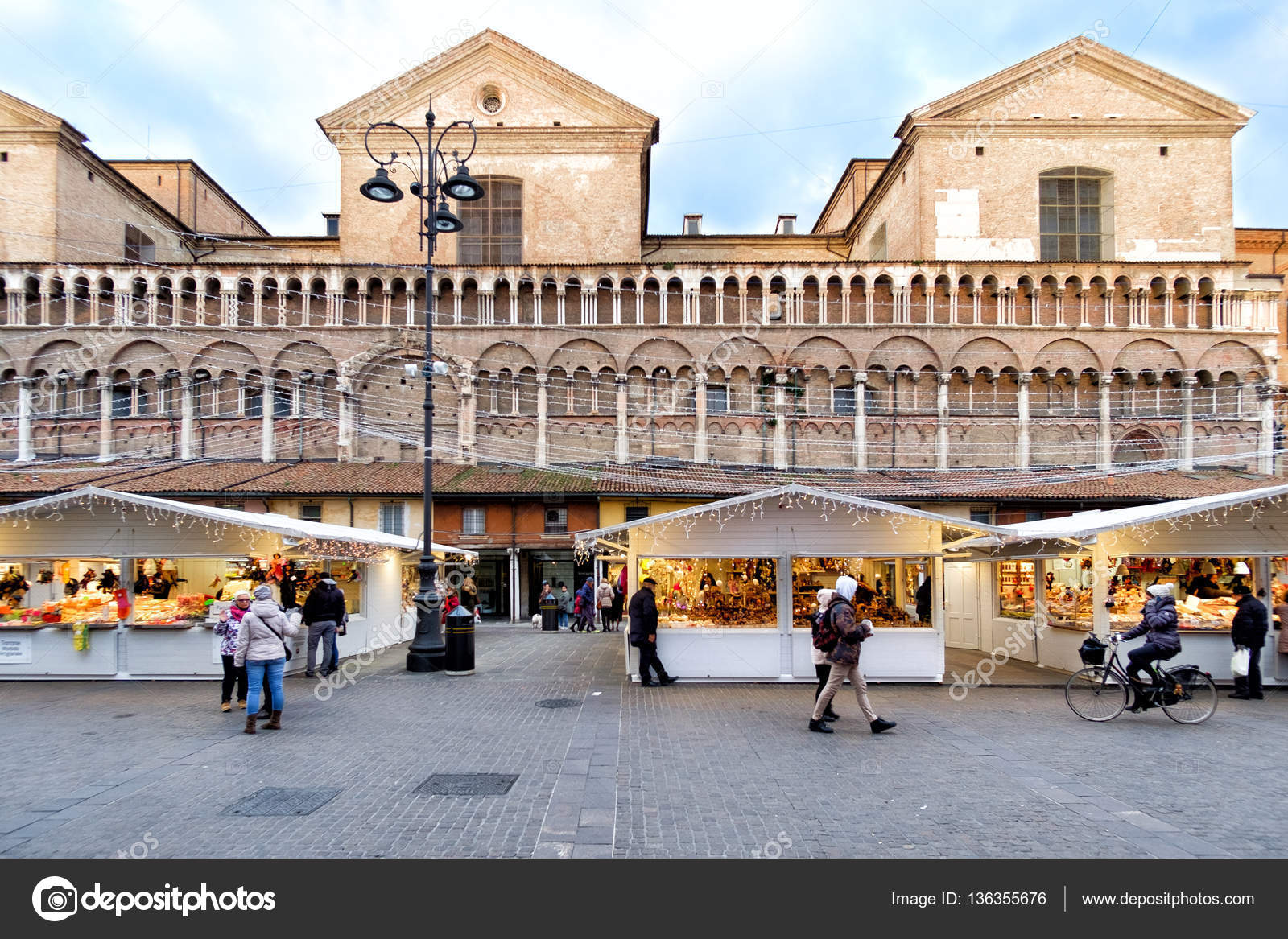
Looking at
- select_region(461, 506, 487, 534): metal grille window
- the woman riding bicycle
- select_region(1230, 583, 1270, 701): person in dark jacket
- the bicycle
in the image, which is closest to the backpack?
the bicycle

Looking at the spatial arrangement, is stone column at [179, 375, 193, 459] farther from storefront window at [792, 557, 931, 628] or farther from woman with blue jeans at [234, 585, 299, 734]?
storefront window at [792, 557, 931, 628]

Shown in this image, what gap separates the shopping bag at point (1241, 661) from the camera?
12773mm

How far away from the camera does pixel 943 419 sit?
3194 cm

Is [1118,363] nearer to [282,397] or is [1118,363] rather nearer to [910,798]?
[910,798]

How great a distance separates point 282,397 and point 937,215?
2756cm

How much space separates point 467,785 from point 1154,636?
894cm

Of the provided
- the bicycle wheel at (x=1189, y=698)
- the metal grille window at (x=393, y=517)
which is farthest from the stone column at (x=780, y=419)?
the bicycle wheel at (x=1189, y=698)

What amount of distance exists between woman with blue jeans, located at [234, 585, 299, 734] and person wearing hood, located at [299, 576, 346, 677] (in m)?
4.31

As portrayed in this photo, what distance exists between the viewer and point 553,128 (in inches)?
1352

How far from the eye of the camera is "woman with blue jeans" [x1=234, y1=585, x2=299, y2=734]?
33.4 ft

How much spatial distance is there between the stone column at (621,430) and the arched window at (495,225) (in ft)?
25.3

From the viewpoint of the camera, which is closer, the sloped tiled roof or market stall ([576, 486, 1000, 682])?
market stall ([576, 486, 1000, 682])

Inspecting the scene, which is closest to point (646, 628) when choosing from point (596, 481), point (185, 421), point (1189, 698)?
point (1189, 698)
